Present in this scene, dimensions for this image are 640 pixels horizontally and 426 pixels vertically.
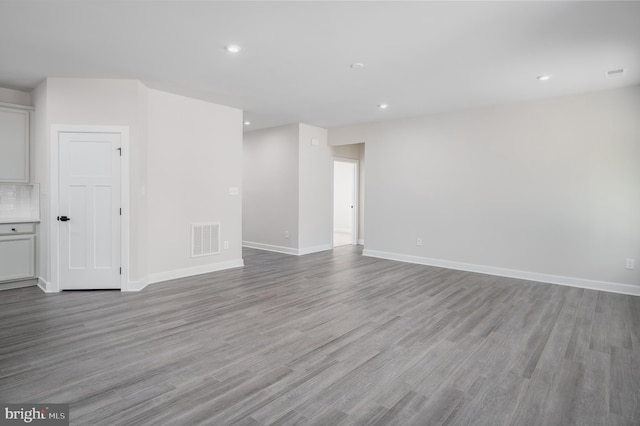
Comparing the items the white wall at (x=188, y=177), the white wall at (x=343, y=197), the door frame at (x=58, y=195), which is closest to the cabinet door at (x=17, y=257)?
the door frame at (x=58, y=195)

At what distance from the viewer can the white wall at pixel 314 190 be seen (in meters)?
7.23

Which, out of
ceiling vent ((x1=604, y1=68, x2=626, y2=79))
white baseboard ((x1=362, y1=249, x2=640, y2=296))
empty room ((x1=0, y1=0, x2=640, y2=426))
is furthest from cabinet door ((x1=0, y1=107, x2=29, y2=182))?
ceiling vent ((x1=604, y1=68, x2=626, y2=79))

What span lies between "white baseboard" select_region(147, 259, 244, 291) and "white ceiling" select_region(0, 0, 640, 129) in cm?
262

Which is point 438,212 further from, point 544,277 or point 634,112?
point 634,112

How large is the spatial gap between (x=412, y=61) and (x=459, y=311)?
2.77m

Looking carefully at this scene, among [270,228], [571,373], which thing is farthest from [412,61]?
[270,228]

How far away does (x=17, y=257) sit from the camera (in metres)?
4.54

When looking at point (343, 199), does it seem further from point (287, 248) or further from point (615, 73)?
point (615, 73)

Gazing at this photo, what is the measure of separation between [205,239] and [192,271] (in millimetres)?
534

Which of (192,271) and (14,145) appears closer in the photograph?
(14,145)

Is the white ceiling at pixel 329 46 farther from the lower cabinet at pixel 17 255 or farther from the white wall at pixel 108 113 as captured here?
the lower cabinet at pixel 17 255

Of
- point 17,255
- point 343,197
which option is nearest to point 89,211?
point 17,255

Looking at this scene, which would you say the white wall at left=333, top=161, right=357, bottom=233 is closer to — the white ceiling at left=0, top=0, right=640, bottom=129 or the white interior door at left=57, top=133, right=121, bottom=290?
the white ceiling at left=0, top=0, right=640, bottom=129

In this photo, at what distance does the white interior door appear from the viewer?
14.3 ft
